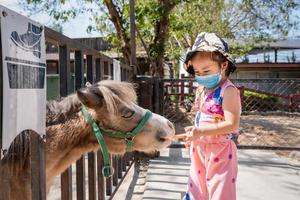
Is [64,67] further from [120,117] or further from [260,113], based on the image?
[260,113]

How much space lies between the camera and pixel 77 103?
1979 mm

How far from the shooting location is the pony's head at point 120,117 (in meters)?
1.88

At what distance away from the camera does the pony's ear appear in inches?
70.4

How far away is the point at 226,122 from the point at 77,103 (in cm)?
91

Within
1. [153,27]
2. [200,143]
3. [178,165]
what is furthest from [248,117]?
[200,143]

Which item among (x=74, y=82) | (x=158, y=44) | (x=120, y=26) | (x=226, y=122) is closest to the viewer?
(x=226, y=122)

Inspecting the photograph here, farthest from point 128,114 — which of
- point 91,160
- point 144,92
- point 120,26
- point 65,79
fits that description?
point 120,26

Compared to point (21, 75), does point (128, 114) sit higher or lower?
lower

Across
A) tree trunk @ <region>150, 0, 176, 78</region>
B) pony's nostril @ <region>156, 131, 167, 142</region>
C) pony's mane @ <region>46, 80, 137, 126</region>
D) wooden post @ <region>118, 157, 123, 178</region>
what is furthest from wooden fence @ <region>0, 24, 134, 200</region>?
tree trunk @ <region>150, 0, 176, 78</region>

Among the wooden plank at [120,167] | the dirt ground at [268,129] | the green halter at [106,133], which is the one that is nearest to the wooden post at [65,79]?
the green halter at [106,133]

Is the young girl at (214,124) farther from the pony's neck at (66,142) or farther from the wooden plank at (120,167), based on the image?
the wooden plank at (120,167)

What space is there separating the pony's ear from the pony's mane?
0.02 m

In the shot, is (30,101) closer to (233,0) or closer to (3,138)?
(3,138)

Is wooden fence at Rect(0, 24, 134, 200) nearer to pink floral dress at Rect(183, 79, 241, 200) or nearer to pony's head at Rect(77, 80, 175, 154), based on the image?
pony's head at Rect(77, 80, 175, 154)
